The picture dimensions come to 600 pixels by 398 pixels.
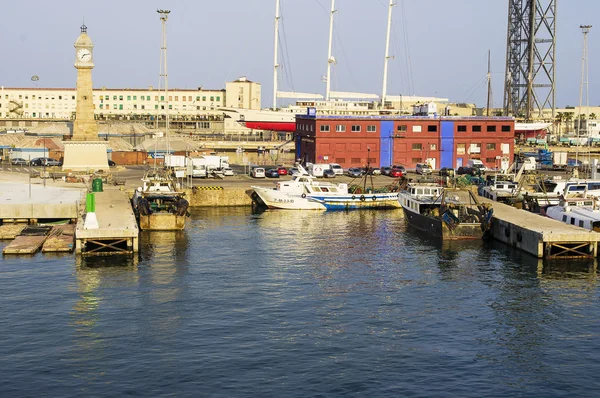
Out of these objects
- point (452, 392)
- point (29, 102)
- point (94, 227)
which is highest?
point (29, 102)

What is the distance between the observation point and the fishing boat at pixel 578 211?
55.1 m

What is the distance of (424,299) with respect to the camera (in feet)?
135

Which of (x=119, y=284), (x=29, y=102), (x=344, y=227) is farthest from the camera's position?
(x=29, y=102)

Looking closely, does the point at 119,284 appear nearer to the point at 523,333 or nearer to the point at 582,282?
the point at 523,333

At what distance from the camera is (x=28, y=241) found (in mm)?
52469

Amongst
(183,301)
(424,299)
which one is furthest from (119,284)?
(424,299)

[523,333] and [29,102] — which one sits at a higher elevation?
[29,102]

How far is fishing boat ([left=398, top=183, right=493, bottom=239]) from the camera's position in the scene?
5734cm

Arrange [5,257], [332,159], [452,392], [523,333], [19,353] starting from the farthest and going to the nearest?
[332,159] → [5,257] → [523,333] → [19,353] → [452,392]

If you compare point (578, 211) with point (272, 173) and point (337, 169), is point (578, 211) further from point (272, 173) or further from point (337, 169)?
point (272, 173)

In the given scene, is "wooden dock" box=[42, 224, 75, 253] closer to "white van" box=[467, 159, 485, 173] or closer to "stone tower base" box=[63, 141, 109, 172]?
"stone tower base" box=[63, 141, 109, 172]

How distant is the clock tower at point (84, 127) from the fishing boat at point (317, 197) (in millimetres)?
20757

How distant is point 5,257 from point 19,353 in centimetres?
1853

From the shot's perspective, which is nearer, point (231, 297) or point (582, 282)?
point (231, 297)
